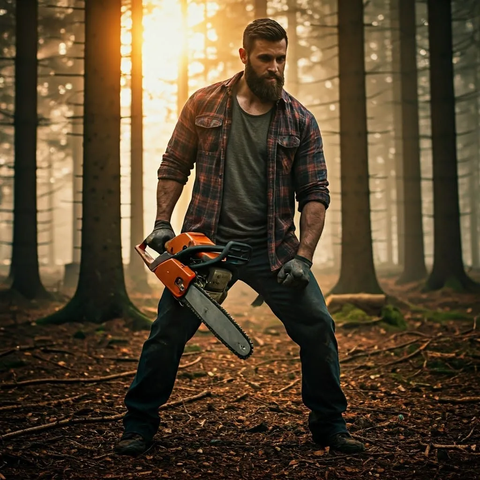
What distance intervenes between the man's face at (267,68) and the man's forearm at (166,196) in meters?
0.90

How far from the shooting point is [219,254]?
11.8 feet

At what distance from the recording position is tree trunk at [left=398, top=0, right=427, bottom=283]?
1662 centimetres

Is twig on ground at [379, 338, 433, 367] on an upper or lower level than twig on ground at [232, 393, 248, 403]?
upper

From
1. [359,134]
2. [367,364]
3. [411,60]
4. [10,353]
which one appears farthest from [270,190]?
[411,60]

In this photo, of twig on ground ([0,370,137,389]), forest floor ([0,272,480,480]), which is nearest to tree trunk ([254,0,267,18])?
forest floor ([0,272,480,480])

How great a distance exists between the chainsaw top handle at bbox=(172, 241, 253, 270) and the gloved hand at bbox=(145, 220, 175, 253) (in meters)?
0.30

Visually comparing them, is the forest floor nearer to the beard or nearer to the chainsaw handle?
the chainsaw handle

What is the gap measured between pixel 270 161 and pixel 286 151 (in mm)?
155

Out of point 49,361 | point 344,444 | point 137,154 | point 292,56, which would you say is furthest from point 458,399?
point 292,56

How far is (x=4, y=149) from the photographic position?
3378 centimetres

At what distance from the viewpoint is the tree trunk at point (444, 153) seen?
13.0 metres

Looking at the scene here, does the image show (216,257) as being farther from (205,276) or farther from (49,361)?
(49,361)

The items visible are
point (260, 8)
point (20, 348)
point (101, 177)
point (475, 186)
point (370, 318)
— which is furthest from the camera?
point (475, 186)

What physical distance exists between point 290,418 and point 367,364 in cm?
236
